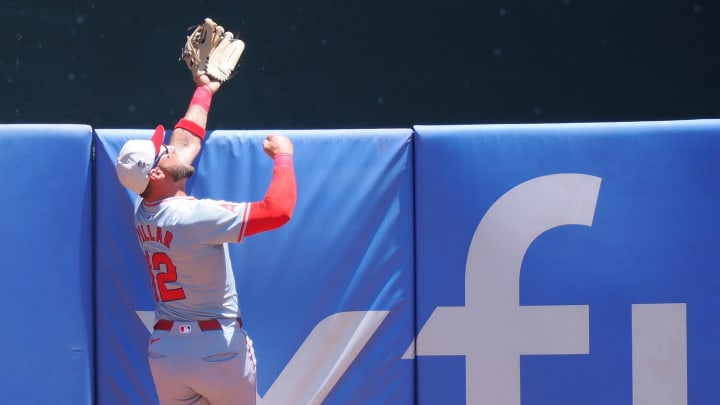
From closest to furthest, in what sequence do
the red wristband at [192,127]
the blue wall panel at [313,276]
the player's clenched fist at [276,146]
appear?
the player's clenched fist at [276,146] → the red wristband at [192,127] → the blue wall panel at [313,276]

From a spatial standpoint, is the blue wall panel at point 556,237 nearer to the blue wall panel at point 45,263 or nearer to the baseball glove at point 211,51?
the baseball glove at point 211,51

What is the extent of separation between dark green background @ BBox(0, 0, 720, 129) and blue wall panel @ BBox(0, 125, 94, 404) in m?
1.87

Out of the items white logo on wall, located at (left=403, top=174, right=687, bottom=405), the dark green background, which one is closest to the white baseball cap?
white logo on wall, located at (left=403, top=174, right=687, bottom=405)

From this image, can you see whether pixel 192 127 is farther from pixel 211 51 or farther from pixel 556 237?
pixel 556 237

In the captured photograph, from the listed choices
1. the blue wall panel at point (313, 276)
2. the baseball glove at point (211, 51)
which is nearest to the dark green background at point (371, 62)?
the baseball glove at point (211, 51)

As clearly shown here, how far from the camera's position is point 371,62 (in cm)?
614

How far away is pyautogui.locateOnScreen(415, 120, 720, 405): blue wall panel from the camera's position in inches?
173

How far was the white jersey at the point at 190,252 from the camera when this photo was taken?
378cm

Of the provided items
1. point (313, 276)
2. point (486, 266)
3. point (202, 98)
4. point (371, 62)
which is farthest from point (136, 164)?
point (371, 62)

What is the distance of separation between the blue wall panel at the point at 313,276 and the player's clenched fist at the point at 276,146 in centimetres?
24

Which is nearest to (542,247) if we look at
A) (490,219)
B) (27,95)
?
(490,219)

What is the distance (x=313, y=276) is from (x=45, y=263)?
123cm

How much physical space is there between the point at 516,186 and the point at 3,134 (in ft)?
7.80

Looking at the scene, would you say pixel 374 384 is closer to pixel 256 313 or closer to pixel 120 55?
pixel 256 313
